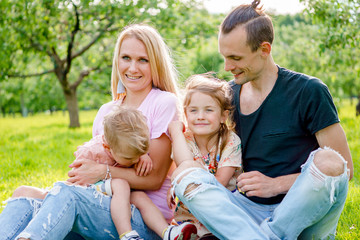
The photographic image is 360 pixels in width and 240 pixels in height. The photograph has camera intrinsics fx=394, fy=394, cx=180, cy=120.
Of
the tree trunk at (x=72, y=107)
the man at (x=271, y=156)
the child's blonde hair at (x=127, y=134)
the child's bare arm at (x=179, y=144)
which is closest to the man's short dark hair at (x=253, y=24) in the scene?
the man at (x=271, y=156)

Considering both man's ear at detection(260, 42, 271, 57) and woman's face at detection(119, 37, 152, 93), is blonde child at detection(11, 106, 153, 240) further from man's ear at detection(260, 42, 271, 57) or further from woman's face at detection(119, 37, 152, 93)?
man's ear at detection(260, 42, 271, 57)

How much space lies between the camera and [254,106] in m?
3.05

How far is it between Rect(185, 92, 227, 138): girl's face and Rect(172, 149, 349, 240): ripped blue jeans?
583 millimetres

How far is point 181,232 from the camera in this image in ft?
8.46

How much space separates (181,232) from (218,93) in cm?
111

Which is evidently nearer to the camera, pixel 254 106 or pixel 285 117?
pixel 285 117

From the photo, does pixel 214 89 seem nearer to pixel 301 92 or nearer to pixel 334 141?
pixel 301 92

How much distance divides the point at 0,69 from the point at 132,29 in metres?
9.23

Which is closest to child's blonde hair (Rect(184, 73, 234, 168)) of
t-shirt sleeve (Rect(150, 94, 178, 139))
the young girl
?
the young girl

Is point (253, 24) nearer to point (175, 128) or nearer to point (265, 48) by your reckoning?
point (265, 48)

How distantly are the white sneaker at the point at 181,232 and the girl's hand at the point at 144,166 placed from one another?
50 centimetres

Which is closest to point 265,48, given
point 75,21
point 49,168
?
point 49,168

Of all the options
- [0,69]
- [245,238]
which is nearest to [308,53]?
[0,69]

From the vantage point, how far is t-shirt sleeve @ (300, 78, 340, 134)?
264cm
